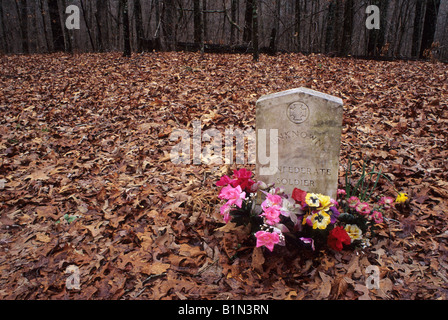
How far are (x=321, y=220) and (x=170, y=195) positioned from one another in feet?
7.23

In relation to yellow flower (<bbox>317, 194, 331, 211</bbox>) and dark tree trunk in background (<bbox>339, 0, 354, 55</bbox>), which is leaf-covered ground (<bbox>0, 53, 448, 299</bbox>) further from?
dark tree trunk in background (<bbox>339, 0, 354, 55</bbox>)

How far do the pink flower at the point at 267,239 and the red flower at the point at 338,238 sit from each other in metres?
0.59

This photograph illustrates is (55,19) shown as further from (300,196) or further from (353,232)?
(353,232)

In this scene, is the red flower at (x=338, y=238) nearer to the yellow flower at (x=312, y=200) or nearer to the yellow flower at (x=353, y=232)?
the yellow flower at (x=353, y=232)

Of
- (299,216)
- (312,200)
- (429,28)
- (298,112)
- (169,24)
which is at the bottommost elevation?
(299,216)

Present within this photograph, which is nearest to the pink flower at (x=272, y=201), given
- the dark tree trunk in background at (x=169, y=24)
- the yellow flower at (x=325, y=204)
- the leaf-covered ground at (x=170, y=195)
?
the yellow flower at (x=325, y=204)

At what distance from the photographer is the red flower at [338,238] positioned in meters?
2.97

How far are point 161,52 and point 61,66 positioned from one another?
4446 millimetres

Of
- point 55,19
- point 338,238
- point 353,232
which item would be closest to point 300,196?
point 338,238

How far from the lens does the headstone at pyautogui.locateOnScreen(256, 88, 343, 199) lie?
3.09m

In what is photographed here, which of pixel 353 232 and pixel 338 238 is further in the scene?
pixel 353 232

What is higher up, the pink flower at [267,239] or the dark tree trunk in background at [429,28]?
the dark tree trunk in background at [429,28]

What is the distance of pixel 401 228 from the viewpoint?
11.4 feet

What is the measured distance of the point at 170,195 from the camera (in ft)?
14.1
